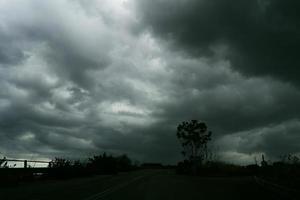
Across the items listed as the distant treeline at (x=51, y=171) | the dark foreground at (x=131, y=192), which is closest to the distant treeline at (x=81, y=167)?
the distant treeline at (x=51, y=171)

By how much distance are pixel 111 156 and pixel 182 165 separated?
15705 millimetres

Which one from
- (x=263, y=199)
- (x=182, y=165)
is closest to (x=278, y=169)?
(x=263, y=199)

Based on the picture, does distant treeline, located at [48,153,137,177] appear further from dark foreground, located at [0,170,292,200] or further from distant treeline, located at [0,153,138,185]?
dark foreground, located at [0,170,292,200]

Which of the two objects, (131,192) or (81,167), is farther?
(81,167)

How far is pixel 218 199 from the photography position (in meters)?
17.3

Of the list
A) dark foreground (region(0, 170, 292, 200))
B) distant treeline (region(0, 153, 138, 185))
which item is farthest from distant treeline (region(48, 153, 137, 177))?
dark foreground (region(0, 170, 292, 200))

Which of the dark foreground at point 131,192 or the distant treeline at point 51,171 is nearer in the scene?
the dark foreground at point 131,192

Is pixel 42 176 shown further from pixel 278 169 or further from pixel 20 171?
pixel 278 169

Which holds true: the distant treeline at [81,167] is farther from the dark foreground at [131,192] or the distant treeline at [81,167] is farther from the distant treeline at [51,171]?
the dark foreground at [131,192]

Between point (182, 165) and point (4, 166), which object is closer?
point (4, 166)

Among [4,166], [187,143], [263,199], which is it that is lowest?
[263,199]

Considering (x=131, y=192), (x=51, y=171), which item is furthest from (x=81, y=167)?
(x=131, y=192)

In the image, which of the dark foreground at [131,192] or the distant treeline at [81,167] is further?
the distant treeline at [81,167]

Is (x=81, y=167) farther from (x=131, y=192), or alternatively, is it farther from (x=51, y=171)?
(x=131, y=192)
